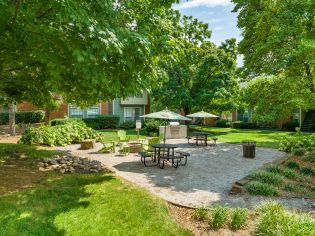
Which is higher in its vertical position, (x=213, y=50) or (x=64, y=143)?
(x=213, y=50)

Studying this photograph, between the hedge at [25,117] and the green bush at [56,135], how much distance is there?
1214 cm

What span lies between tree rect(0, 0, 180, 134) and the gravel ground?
3865 millimetres

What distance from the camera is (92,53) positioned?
649 centimetres

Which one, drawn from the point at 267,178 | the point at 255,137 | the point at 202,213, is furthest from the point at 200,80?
the point at 202,213

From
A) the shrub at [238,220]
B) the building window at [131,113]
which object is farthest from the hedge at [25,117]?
the shrub at [238,220]

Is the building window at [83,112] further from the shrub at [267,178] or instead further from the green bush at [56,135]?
the shrub at [267,178]

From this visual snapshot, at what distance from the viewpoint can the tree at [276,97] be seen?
41.9ft

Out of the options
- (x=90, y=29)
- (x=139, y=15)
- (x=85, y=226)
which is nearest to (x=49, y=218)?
(x=85, y=226)

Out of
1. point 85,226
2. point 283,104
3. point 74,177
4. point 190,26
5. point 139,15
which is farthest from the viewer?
point 190,26

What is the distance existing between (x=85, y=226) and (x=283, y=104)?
12.0 metres

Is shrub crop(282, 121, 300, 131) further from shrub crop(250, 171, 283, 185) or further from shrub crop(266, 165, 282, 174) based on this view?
shrub crop(250, 171, 283, 185)

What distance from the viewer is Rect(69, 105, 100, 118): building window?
35.9 m

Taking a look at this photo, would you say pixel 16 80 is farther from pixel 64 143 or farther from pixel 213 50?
pixel 213 50

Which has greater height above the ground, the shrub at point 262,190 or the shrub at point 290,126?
the shrub at point 290,126
